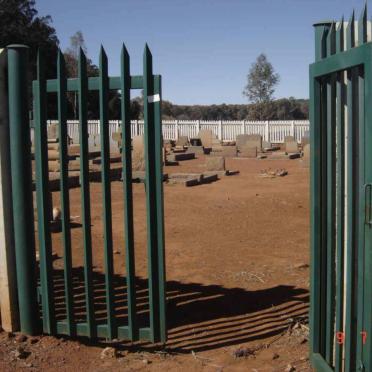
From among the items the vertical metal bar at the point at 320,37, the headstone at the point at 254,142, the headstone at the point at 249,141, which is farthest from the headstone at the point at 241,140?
the vertical metal bar at the point at 320,37

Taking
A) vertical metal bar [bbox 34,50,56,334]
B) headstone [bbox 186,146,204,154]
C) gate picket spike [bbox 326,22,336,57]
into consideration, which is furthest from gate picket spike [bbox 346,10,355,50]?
headstone [bbox 186,146,204,154]

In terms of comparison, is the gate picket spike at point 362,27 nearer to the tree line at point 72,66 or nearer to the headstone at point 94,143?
the headstone at point 94,143

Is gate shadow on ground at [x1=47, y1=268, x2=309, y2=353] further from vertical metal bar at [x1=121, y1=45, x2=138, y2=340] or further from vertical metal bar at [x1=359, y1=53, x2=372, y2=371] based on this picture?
vertical metal bar at [x1=359, y1=53, x2=372, y2=371]

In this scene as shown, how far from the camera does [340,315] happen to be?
3266 millimetres

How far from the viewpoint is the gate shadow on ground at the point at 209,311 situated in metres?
4.34

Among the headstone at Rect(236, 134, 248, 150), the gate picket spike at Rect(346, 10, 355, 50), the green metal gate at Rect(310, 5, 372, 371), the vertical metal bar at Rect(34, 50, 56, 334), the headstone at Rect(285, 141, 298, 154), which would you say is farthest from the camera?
the headstone at Rect(236, 134, 248, 150)

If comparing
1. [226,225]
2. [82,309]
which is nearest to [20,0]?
[226,225]

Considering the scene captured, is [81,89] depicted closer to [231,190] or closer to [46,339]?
[46,339]

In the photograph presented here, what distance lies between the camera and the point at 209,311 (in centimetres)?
491

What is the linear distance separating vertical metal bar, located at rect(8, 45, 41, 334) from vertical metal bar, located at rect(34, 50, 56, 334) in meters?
0.10

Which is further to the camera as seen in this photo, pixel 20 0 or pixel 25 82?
pixel 20 0

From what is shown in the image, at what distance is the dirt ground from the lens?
3.96m

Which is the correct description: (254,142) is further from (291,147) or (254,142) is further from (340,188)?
(340,188)

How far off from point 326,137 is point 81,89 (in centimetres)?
171
